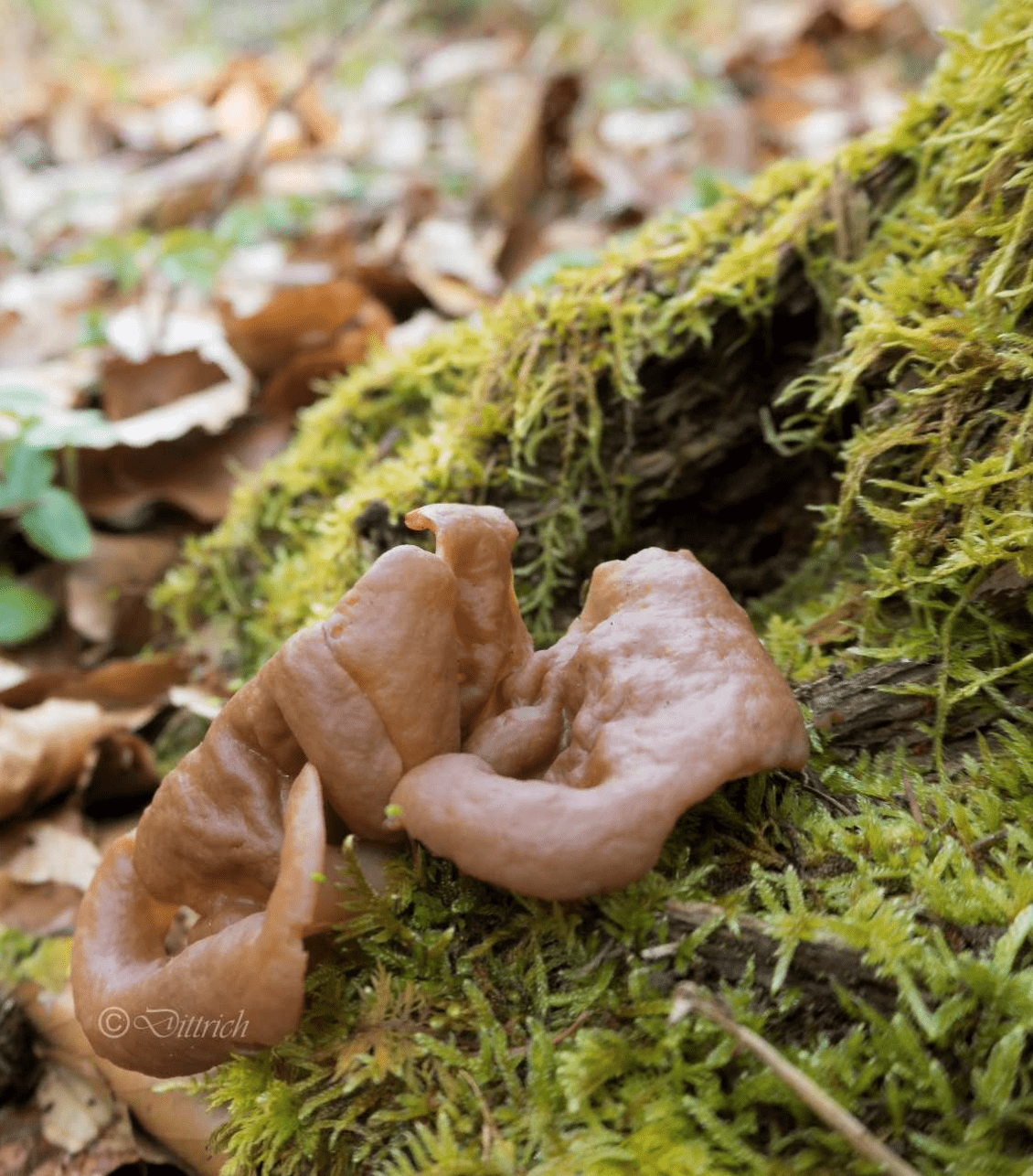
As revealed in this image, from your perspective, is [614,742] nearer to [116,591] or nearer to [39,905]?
[39,905]

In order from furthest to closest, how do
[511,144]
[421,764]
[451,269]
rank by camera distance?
1. [511,144]
2. [451,269]
3. [421,764]

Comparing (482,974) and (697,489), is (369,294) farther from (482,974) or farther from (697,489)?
(482,974)

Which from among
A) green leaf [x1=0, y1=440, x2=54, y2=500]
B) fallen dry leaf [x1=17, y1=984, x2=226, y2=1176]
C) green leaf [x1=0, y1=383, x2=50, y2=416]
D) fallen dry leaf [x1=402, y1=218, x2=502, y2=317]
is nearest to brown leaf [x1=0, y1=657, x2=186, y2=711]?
green leaf [x1=0, y1=440, x2=54, y2=500]

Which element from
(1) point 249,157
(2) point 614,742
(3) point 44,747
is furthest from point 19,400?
(1) point 249,157

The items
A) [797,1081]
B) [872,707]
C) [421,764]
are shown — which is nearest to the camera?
[797,1081]

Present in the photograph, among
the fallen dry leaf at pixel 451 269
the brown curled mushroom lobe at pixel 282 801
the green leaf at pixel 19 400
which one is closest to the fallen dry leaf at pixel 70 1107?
the brown curled mushroom lobe at pixel 282 801

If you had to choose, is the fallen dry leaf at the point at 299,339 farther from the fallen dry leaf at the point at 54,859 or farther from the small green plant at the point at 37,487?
the fallen dry leaf at the point at 54,859

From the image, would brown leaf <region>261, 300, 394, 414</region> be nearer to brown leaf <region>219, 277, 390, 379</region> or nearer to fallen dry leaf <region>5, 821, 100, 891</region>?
brown leaf <region>219, 277, 390, 379</region>
